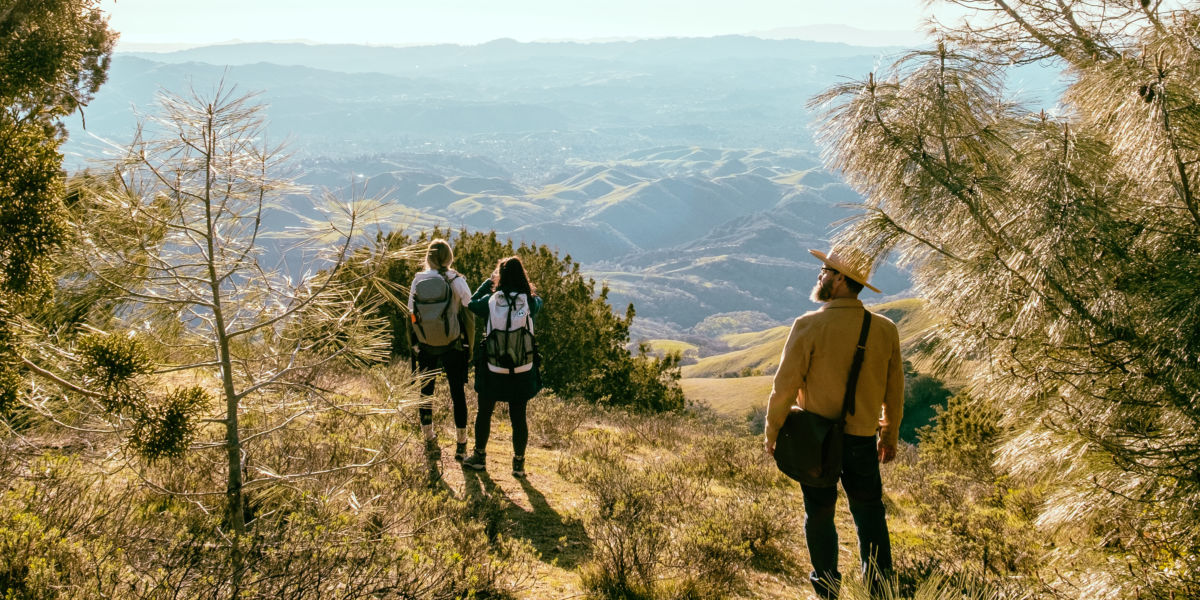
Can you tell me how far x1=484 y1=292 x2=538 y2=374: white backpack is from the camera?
5734 mm

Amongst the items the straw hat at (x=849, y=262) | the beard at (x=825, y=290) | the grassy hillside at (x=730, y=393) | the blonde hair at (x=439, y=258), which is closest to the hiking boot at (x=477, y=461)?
the blonde hair at (x=439, y=258)

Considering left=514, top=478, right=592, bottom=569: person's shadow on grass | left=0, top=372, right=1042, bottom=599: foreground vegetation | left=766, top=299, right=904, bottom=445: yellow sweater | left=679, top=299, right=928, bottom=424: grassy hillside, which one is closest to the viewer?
left=0, top=372, right=1042, bottom=599: foreground vegetation

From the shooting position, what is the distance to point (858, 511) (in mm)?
3768

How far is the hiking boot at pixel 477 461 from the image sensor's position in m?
6.24

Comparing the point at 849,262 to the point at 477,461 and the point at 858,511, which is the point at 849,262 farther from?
the point at 477,461

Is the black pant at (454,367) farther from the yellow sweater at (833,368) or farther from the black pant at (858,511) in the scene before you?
the black pant at (858,511)

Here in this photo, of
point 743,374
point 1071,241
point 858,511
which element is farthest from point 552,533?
point 743,374

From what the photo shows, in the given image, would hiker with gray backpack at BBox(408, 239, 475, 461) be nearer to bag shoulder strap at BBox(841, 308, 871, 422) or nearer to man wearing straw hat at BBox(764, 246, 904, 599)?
man wearing straw hat at BBox(764, 246, 904, 599)


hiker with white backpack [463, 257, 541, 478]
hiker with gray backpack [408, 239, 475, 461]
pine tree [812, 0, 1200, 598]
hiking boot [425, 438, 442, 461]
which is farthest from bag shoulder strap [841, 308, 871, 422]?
hiking boot [425, 438, 442, 461]

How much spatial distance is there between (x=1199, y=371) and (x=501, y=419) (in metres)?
7.76

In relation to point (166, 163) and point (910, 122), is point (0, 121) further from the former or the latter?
point (910, 122)

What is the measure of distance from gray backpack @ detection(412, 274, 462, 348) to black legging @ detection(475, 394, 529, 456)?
2.14 feet

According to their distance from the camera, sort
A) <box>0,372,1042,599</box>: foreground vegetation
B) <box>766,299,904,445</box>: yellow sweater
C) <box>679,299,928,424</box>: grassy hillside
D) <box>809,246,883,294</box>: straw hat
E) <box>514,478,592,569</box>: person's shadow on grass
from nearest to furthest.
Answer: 1. <box>0,372,1042,599</box>: foreground vegetation
2. <box>766,299,904,445</box>: yellow sweater
3. <box>809,246,883,294</box>: straw hat
4. <box>514,478,592,569</box>: person's shadow on grass
5. <box>679,299,928,424</box>: grassy hillside

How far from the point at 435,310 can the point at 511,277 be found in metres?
0.73
